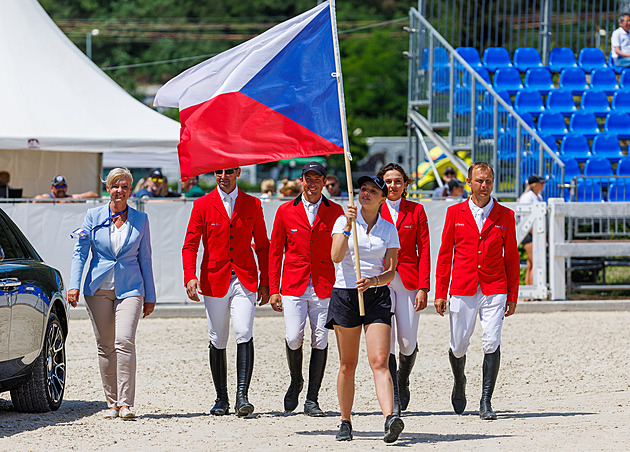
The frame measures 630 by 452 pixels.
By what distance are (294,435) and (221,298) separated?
1489 millimetres

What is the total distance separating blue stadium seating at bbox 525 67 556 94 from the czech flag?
1445 cm

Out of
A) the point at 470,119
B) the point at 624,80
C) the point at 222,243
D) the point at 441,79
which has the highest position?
the point at 624,80

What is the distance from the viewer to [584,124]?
2142 cm

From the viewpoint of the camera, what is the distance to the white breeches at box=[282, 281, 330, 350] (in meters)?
8.77

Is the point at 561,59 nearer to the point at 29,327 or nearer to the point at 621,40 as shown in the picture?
the point at 621,40

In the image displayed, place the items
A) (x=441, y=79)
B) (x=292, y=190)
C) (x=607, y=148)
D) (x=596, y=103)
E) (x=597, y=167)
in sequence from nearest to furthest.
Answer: (x=292, y=190) < (x=597, y=167) < (x=607, y=148) < (x=441, y=79) < (x=596, y=103)

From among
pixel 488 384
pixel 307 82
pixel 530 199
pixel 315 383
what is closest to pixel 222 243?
pixel 315 383

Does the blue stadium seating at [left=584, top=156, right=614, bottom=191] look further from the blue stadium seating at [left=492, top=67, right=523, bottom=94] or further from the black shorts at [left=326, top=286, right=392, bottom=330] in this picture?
the black shorts at [left=326, top=286, right=392, bottom=330]

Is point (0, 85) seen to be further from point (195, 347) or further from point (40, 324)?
point (40, 324)

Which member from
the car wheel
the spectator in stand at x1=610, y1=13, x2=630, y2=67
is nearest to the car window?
the car wheel

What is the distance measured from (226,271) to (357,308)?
1.61 metres

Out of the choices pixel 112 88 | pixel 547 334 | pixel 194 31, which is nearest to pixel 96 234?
pixel 547 334

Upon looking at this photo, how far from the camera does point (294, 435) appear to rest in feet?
25.4

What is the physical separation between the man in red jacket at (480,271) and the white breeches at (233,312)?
1.50 meters
